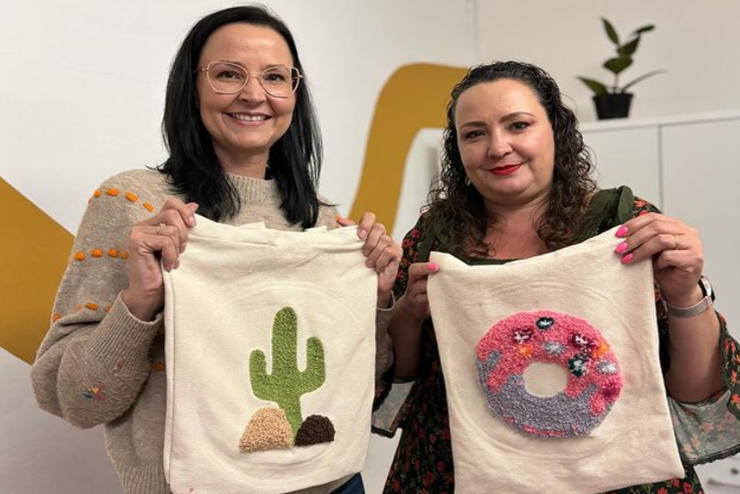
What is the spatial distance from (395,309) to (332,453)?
0.94 feet

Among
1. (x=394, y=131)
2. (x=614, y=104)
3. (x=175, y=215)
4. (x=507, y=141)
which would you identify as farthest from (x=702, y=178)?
(x=175, y=215)

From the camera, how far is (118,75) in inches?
64.9

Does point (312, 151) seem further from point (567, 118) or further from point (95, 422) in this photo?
point (95, 422)

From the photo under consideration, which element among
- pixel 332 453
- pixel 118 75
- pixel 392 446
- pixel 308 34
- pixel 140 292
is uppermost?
pixel 308 34

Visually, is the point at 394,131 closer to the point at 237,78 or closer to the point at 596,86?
the point at 596,86

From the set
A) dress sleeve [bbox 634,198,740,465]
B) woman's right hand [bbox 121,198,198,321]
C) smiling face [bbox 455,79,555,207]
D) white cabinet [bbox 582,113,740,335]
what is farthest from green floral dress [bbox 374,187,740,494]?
white cabinet [bbox 582,113,740,335]

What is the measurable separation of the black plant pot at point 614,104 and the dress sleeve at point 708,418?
1.63 meters

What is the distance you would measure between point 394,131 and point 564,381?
1.73 metres

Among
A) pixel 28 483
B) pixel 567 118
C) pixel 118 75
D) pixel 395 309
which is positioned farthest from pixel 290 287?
pixel 118 75

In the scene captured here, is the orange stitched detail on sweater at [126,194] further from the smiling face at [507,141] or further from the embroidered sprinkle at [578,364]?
the embroidered sprinkle at [578,364]

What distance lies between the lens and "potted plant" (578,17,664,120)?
2635 millimetres

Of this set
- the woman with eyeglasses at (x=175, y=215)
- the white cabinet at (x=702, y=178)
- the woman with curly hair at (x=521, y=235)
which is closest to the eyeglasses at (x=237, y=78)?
the woman with eyeglasses at (x=175, y=215)

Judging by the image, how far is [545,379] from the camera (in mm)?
1109

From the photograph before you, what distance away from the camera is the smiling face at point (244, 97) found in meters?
1.15
